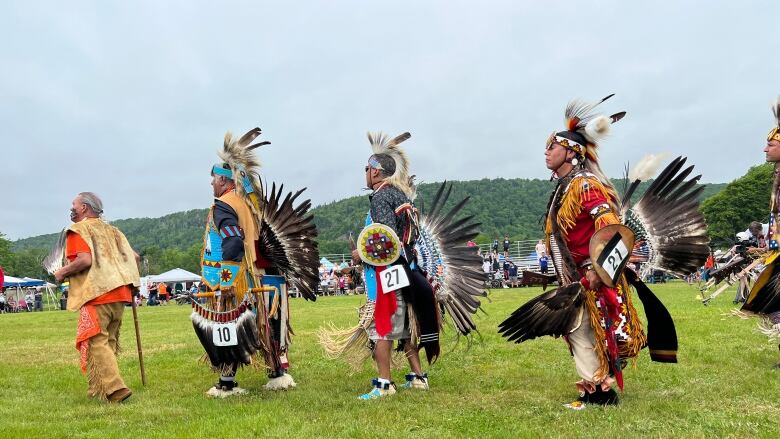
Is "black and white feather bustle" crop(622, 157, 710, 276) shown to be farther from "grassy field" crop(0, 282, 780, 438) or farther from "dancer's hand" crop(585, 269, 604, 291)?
"grassy field" crop(0, 282, 780, 438)

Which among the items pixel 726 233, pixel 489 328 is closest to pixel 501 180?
pixel 726 233

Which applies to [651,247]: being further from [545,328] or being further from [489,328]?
[489,328]

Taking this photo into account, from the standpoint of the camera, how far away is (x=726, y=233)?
5097 centimetres

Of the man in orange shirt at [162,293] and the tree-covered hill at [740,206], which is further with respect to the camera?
the tree-covered hill at [740,206]

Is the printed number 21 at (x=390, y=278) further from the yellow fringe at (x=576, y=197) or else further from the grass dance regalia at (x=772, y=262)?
the grass dance regalia at (x=772, y=262)

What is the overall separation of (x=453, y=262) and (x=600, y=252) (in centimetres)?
216

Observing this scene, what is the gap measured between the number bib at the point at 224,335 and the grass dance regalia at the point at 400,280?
31.3 inches

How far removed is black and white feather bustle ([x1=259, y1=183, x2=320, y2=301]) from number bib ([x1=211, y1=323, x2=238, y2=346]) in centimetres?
82

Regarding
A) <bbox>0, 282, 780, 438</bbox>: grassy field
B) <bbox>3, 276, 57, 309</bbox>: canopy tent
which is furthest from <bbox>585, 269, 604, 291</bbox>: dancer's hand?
<bbox>3, 276, 57, 309</bbox>: canopy tent

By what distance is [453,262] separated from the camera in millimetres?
6117

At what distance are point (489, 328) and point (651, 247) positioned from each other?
16.8ft

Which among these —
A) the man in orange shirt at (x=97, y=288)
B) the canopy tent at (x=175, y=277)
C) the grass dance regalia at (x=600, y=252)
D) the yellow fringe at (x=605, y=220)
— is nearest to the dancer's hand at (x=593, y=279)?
the grass dance regalia at (x=600, y=252)

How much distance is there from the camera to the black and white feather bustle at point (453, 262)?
19.9 feet

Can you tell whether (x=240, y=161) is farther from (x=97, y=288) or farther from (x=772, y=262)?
(x=772, y=262)
